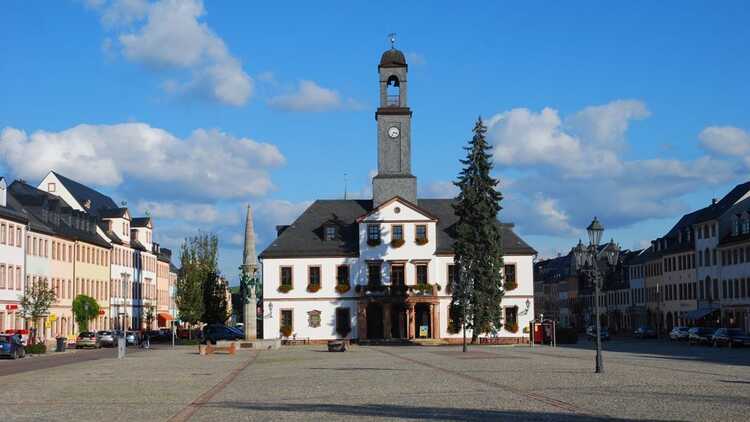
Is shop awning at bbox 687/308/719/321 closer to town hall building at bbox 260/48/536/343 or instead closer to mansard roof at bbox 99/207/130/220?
town hall building at bbox 260/48/536/343

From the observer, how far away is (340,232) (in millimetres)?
82625

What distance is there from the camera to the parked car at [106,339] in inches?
3022

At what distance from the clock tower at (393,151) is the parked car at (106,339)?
22397 mm

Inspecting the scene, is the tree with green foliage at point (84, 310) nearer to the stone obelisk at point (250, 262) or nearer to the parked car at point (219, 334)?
the parked car at point (219, 334)

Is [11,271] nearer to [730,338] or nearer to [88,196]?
[88,196]

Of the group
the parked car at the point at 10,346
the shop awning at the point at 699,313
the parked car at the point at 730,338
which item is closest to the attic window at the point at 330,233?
the parked car at the point at 730,338

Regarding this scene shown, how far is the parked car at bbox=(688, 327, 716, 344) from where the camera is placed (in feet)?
237

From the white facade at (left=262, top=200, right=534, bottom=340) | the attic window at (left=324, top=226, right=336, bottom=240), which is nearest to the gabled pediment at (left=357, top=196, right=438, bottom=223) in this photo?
the white facade at (left=262, top=200, right=534, bottom=340)

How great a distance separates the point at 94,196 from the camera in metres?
110

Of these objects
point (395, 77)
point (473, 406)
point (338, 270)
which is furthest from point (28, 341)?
point (473, 406)

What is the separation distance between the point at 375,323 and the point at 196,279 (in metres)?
24.0

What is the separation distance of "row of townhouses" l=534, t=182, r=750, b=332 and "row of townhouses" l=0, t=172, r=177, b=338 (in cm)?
4238

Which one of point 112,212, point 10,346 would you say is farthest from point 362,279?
point 112,212

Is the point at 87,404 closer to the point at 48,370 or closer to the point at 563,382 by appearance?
the point at 563,382
